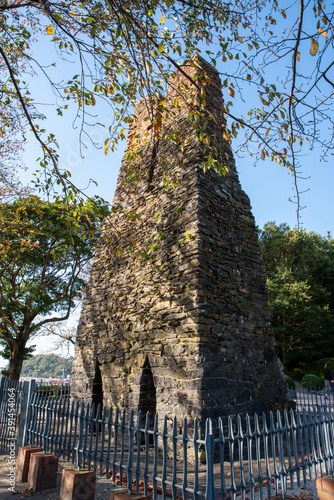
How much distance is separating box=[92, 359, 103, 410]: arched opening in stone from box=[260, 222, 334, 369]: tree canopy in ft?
44.5

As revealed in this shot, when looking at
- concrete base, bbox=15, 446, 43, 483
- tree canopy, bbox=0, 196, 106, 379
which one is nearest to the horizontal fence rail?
concrete base, bbox=15, 446, 43, 483

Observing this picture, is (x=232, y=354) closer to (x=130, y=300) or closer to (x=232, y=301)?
(x=232, y=301)

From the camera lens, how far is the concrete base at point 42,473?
13.2 feet

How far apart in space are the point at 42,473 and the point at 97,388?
3.25 m

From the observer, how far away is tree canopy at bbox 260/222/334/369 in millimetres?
18875

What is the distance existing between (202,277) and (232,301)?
2.92ft

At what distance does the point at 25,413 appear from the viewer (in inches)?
213

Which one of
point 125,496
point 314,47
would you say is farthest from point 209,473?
point 314,47

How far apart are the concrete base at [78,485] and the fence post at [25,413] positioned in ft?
6.86

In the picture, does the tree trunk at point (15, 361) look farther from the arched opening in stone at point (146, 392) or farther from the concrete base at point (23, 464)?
the concrete base at point (23, 464)

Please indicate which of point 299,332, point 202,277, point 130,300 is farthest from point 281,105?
point 299,332

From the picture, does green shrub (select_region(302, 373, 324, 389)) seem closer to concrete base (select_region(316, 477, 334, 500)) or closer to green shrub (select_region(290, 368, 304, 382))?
green shrub (select_region(290, 368, 304, 382))

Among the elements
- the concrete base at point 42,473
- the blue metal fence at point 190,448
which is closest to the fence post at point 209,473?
the blue metal fence at point 190,448

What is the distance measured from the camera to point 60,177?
491 cm
